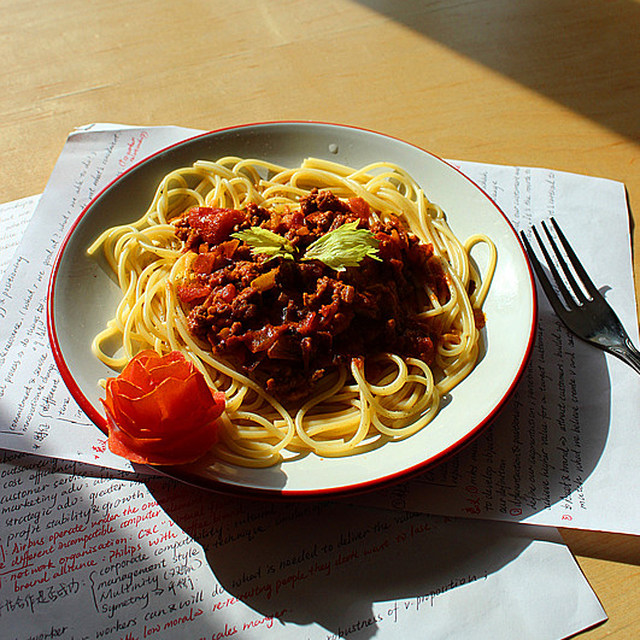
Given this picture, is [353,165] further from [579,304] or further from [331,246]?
[579,304]

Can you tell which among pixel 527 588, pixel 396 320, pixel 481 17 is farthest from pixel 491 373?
pixel 481 17

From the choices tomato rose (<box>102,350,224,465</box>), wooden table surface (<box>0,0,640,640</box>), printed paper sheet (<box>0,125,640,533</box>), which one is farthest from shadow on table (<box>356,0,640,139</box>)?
tomato rose (<box>102,350,224,465</box>)

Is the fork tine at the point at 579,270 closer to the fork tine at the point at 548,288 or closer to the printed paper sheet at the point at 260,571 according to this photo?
the fork tine at the point at 548,288

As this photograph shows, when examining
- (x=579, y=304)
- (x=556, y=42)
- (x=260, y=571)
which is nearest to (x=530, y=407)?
(x=579, y=304)

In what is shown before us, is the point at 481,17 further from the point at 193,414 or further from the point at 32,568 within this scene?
the point at 32,568

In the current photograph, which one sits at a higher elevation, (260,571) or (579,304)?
(579,304)

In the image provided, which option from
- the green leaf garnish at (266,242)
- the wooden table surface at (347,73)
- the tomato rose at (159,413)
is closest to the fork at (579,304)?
Answer: the wooden table surface at (347,73)
